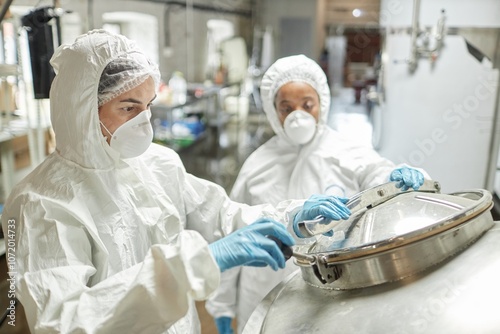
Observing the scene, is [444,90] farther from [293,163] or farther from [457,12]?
[293,163]

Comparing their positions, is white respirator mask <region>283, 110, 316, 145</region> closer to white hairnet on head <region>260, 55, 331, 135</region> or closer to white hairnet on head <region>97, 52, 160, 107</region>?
white hairnet on head <region>260, 55, 331, 135</region>

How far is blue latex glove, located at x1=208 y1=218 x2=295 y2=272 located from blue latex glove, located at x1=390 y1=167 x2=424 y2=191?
1.23 feet

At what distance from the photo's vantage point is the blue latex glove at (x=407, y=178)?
104 cm

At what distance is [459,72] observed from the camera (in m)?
2.36

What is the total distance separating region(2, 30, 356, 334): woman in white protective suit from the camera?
0.67 metres

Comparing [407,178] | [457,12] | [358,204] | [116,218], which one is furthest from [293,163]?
[457,12]

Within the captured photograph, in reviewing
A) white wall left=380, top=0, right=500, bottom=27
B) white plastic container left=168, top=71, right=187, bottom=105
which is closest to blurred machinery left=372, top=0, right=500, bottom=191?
white wall left=380, top=0, right=500, bottom=27

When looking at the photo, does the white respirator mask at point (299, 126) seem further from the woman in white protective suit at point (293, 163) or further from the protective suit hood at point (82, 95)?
the protective suit hood at point (82, 95)

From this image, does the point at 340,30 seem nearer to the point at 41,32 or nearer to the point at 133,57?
the point at 41,32

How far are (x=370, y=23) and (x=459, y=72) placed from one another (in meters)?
1.94

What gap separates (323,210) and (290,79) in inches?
22.6

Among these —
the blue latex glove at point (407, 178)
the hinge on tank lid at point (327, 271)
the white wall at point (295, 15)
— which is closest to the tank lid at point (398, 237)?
the hinge on tank lid at point (327, 271)

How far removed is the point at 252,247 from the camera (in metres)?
0.73

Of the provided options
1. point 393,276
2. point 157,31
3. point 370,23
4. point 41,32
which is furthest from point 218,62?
point 393,276
